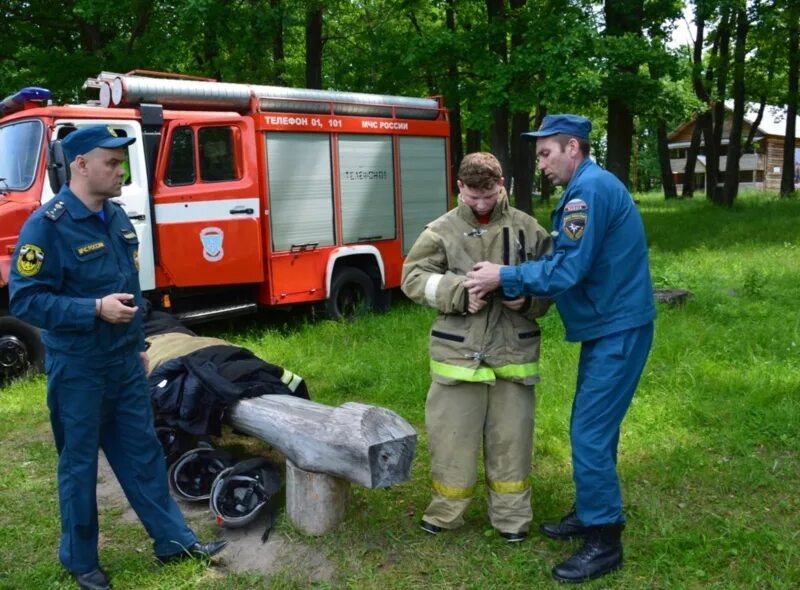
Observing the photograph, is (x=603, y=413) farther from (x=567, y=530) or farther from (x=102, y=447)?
(x=102, y=447)

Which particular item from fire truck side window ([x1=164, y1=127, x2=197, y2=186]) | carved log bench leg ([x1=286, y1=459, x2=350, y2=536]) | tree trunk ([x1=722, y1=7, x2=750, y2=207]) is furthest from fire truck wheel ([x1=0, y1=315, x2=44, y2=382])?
tree trunk ([x1=722, y1=7, x2=750, y2=207])

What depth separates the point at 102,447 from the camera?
3436mm

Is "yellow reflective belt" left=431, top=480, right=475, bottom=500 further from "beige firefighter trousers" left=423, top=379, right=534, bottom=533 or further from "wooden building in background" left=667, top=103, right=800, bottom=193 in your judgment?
"wooden building in background" left=667, top=103, right=800, bottom=193

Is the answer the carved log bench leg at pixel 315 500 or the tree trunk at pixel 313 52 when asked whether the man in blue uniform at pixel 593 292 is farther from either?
the tree trunk at pixel 313 52

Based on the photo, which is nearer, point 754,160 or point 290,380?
point 290,380

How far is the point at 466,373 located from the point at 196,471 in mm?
1793

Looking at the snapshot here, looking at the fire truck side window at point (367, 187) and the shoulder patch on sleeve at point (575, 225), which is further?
the fire truck side window at point (367, 187)

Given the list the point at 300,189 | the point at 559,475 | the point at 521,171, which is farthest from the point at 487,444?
the point at 521,171

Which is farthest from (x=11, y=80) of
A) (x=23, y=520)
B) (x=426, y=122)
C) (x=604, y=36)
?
(x=23, y=520)

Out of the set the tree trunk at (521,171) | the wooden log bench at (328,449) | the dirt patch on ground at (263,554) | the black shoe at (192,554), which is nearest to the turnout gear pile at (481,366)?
the wooden log bench at (328,449)

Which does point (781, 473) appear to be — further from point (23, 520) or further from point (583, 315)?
point (23, 520)

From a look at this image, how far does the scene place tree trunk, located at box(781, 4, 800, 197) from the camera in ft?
63.8

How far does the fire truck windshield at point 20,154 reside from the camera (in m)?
6.82

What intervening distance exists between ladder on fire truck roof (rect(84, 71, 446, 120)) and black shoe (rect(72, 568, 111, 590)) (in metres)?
5.09
